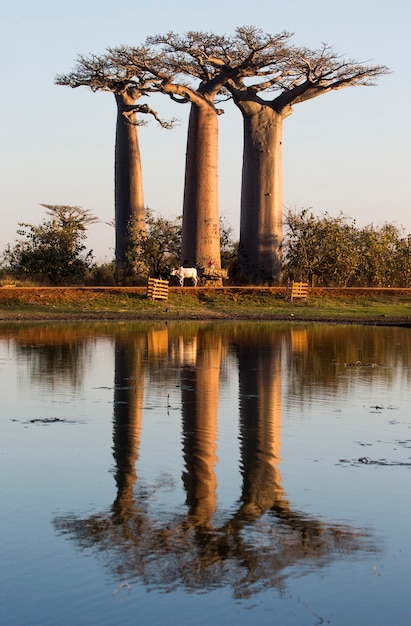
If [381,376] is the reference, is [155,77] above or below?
above

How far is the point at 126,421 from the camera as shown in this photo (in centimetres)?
1341

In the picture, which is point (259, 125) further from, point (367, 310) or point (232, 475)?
point (232, 475)

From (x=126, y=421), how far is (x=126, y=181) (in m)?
32.9

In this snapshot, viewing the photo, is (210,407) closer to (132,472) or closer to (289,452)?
(289,452)

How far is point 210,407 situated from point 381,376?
5004mm

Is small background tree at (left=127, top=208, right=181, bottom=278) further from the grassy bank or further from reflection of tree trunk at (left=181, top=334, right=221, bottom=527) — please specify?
reflection of tree trunk at (left=181, top=334, right=221, bottom=527)

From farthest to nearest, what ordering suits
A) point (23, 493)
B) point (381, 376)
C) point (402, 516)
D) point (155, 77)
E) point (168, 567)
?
point (155, 77) → point (381, 376) → point (23, 493) → point (402, 516) → point (168, 567)

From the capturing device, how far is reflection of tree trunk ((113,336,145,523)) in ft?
30.5

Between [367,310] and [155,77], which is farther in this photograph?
[155,77]

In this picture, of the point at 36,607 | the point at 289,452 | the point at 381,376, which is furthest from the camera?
the point at 381,376

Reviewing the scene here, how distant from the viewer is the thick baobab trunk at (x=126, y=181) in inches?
1781

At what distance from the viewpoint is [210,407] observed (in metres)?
14.7

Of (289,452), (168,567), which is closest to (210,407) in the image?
(289,452)

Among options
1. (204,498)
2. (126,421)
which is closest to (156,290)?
(126,421)
